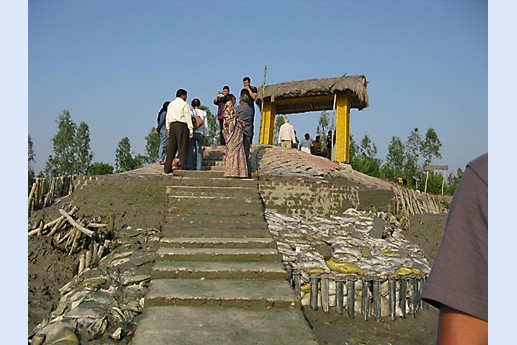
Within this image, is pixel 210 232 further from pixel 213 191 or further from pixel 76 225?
pixel 76 225

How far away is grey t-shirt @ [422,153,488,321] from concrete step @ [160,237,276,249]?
4.23 meters

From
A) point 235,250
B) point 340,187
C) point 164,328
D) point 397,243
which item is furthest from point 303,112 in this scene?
point 164,328

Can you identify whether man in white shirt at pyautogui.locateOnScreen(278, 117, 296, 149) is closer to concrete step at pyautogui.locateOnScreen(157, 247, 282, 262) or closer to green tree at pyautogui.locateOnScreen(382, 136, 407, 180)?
concrete step at pyautogui.locateOnScreen(157, 247, 282, 262)

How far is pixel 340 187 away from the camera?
8.33 m

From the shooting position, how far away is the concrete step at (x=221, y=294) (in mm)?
3691

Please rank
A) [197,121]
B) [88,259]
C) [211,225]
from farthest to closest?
1. [197,121]
2. [88,259]
3. [211,225]

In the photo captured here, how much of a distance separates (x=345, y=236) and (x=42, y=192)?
5.41 metres

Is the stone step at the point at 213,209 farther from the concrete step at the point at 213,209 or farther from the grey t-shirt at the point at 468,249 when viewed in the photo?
the grey t-shirt at the point at 468,249

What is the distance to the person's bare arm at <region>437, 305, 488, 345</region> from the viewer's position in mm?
896

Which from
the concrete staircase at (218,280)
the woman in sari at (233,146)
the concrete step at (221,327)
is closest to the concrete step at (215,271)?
the concrete staircase at (218,280)

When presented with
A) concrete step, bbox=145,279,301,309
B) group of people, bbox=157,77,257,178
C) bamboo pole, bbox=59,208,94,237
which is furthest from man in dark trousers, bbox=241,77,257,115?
concrete step, bbox=145,279,301,309

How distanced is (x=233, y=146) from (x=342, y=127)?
18.1 feet

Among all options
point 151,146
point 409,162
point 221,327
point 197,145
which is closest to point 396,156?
point 409,162

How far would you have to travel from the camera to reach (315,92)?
1190cm
